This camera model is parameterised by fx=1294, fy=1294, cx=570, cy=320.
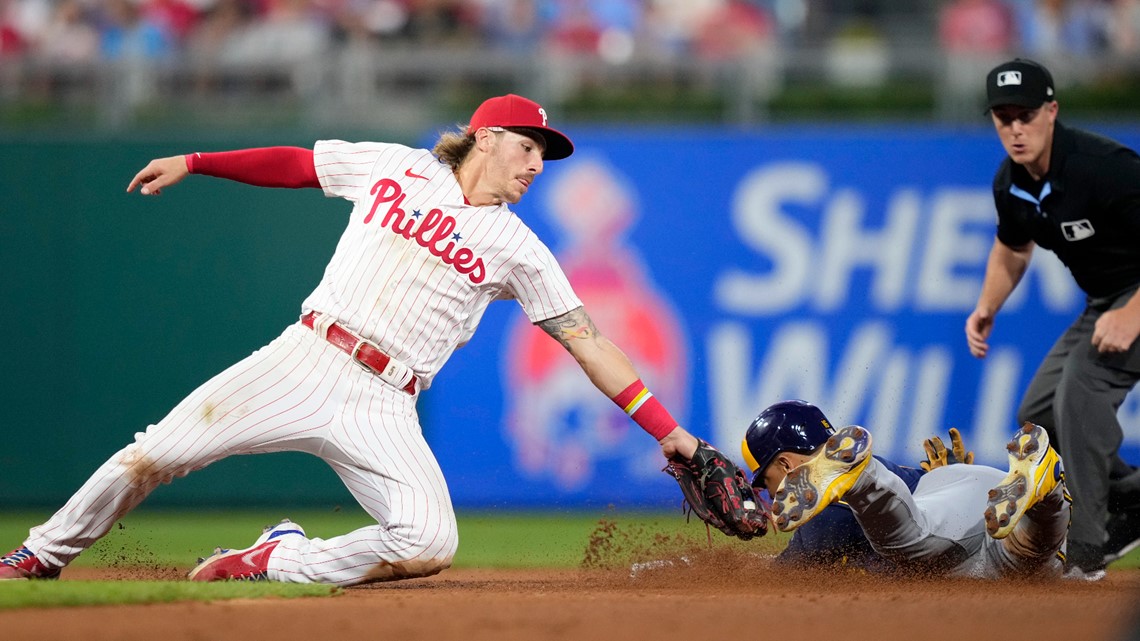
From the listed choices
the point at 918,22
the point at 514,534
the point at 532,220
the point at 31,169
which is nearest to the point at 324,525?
the point at 514,534

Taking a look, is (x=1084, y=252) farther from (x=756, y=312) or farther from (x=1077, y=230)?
(x=756, y=312)

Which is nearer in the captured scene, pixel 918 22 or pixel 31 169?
pixel 31 169

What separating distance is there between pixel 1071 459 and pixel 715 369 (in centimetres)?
426

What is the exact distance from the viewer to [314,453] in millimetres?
4738

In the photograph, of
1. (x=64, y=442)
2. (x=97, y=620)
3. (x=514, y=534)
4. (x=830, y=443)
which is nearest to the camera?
(x=97, y=620)

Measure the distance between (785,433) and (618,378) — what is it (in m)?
0.69

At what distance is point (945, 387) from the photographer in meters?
9.26

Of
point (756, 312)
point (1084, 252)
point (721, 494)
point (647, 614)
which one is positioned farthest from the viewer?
point (756, 312)

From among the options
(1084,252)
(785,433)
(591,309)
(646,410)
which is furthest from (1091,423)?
(591,309)

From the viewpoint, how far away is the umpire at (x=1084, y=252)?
5176 mm

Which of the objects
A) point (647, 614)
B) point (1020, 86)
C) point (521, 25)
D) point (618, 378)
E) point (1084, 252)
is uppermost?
point (521, 25)

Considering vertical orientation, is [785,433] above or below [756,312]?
above

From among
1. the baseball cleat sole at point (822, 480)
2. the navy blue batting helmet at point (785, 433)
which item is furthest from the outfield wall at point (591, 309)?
the baseball cleat sole at point (822, 480)

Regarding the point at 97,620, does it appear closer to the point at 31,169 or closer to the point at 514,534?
the point at 514,534
